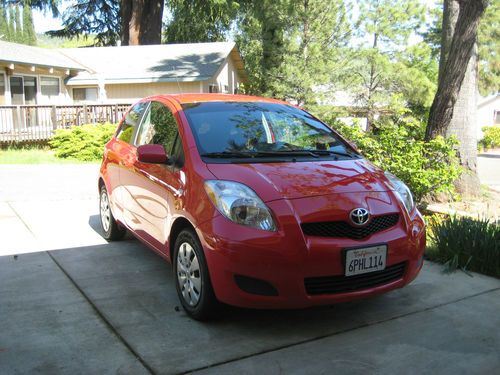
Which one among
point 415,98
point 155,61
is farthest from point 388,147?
point 155,61

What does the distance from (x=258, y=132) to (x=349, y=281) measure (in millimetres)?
1619

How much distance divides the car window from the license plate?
5.91 feet

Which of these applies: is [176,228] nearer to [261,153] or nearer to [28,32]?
[261,153]

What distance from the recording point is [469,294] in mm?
4281

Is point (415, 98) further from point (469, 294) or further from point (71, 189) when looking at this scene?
point (469, 294)

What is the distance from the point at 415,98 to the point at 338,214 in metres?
18.1

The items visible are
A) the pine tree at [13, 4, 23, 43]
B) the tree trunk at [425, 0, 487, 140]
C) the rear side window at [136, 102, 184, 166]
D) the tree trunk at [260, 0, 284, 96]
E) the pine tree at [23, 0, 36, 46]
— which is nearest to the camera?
the rear side window at [136, 102, 184, 166]

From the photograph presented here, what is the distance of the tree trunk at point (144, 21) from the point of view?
28.4m

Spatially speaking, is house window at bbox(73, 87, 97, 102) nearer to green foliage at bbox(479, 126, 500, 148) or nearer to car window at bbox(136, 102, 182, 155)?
car window at bbox(136, 102, 182, 155)

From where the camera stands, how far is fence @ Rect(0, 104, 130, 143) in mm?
14867

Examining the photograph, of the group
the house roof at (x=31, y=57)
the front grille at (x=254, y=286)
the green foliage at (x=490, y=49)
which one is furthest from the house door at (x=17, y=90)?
the green foliage at (x=490, y=49)

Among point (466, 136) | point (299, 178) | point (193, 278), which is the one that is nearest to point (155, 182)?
point (193, 278)

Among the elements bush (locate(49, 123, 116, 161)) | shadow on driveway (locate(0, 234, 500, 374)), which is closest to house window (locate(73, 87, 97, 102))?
bush (locate(49, 123, 116, 161))

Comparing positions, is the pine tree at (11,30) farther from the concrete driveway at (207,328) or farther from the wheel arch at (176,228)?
the wheel arch at (176,228)
